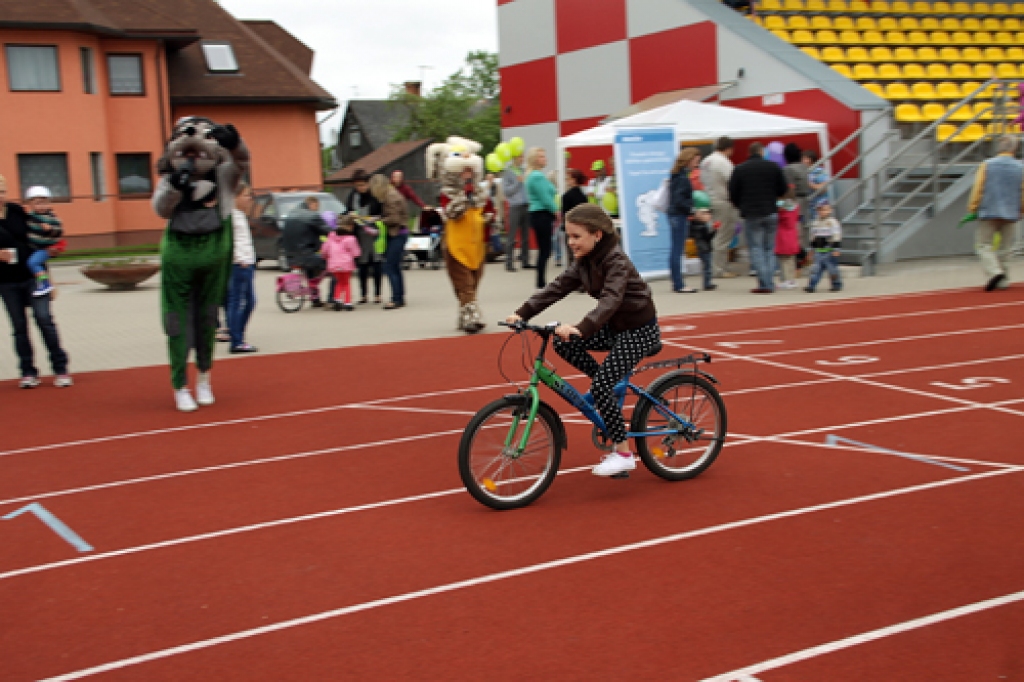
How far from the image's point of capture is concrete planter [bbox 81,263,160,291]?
21406 millimetres

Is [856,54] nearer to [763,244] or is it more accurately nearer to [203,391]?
[763,244]

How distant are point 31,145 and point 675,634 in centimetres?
3474

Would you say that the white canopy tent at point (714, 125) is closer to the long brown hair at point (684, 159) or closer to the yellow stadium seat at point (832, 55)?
the long brown hair at point (684, 159)

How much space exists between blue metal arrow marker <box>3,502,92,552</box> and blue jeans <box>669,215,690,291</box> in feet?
37.9

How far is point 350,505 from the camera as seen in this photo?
6438 mm

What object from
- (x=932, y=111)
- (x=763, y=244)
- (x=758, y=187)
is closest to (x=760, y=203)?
(x=758, y=187)

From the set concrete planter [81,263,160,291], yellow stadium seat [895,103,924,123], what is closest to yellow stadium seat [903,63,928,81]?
yellow stadium seat [895,103,924,123]

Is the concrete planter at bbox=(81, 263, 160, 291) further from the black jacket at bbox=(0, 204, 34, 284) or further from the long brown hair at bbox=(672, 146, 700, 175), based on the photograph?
the black jacket at bbox=(0, 204, 34, 284)

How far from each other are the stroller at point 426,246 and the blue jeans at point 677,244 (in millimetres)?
8874

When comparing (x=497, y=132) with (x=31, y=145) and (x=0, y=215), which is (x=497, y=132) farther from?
(x=0, y=215)

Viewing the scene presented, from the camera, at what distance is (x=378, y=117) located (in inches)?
3686

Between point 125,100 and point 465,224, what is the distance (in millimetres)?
28500

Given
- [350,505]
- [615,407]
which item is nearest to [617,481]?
[615,407]

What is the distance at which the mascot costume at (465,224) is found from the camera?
13062 millimetres
